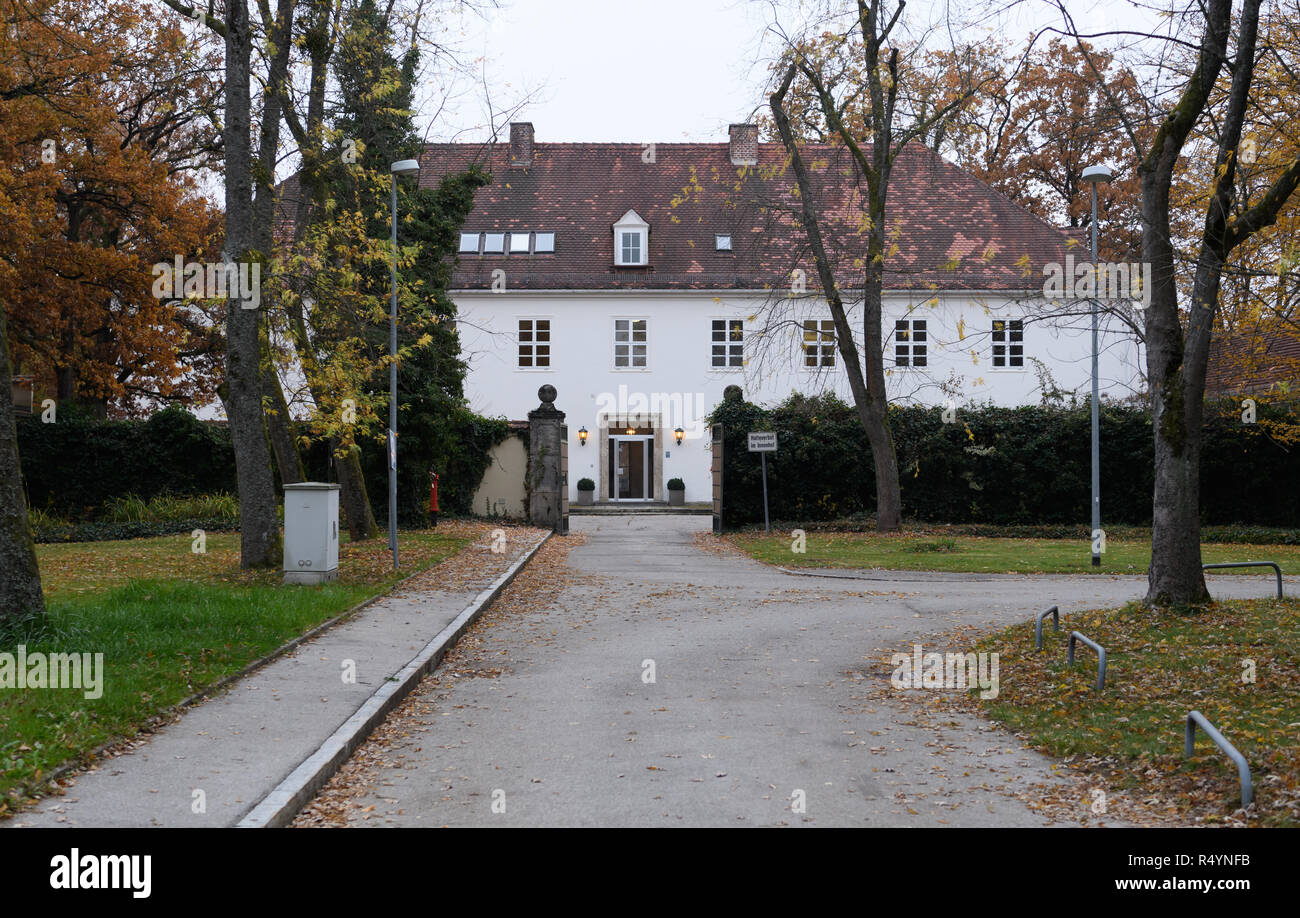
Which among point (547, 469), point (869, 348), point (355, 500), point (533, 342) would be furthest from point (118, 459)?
point (869, 348)

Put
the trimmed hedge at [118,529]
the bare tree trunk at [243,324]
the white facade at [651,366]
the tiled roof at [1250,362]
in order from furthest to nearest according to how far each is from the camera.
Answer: the white facade at [651,366] < the trimmed hedge at [118,529] < the tiled roof at [1250,362] < the bare tree trunk at [243,324]

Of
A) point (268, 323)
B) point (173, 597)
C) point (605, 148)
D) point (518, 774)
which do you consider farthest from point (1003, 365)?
point (518, 774)

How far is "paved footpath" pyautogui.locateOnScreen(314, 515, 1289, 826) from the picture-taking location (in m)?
6.53

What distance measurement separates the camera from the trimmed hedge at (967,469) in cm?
3133

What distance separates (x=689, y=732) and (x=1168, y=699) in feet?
12.5

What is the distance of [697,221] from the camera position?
1812 inches

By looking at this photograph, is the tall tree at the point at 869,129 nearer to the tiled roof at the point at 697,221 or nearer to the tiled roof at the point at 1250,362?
the tiled roof at the point at 1250,362

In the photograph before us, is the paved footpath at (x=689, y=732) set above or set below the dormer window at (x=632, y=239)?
below

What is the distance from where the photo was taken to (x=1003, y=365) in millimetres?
44406

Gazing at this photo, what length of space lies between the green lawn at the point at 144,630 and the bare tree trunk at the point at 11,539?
0.25 meters

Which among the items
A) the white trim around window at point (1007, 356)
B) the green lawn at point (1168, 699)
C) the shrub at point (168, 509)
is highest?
the white trim around window at point (1007, 356)

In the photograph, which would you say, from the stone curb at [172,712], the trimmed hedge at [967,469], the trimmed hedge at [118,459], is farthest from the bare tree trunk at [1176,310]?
the trimmed hedge at [118,459]

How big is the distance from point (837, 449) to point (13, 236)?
21619 mm

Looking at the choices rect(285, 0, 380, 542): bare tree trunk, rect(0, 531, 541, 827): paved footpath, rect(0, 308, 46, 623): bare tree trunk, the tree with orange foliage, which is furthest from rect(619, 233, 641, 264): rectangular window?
rect(0, 308, 46, 623): bare tree trunk
